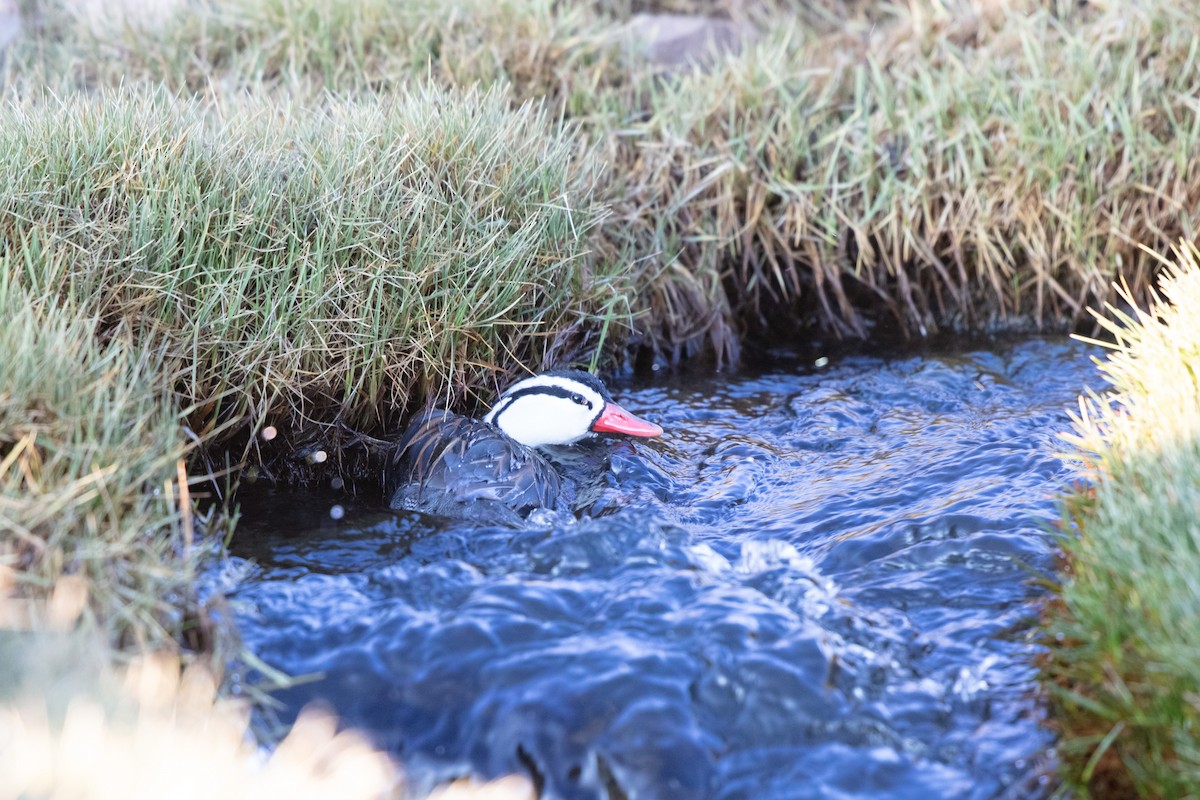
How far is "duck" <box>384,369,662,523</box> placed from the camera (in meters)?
3.66

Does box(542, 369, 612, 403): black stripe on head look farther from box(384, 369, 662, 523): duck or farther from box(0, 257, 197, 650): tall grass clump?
box(0, 257, 197, 650): tall grass clump

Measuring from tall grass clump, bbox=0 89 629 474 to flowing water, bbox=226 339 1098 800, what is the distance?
1.63 feet

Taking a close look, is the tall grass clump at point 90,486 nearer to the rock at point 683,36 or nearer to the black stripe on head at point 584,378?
the black stripe on head at point 584,378

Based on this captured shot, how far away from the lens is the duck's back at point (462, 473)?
3.65 meters

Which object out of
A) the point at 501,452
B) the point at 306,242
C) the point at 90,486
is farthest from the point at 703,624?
the point at 306,242

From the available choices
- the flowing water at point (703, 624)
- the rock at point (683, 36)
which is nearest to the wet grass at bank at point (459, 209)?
the rock at point (683, 36)

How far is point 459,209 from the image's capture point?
407 cm

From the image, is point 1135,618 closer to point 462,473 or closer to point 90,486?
point 462,473

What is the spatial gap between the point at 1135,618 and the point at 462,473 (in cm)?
208

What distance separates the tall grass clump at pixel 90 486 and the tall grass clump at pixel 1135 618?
6.39 ft

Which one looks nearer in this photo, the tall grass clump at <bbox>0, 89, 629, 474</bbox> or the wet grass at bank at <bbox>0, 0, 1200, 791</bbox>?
the wet grass at bank at <bbox>0, 0, 1200, 791</bbox>

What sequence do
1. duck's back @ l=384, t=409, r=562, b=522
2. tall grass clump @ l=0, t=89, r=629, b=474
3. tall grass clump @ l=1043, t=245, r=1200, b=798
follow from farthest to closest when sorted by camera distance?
duck's back @ l=384, t=409, r=562, b=522, tall grass clump @ l=0, t=89, r=629, b=474, tall grass clump @ l=1043, t=245, r=1200, b=798

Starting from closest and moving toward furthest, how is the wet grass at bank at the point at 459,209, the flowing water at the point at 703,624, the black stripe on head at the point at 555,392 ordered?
the flowing water at the point at 703,624 < the wet grass at bank at the point at 459,209 < the black stripe on head at the point at 555,392

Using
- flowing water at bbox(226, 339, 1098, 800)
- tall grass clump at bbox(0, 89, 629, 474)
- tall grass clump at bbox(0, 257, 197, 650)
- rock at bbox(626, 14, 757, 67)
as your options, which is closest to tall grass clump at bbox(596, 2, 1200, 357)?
rock at bbox(626, 14, 757, 67)
